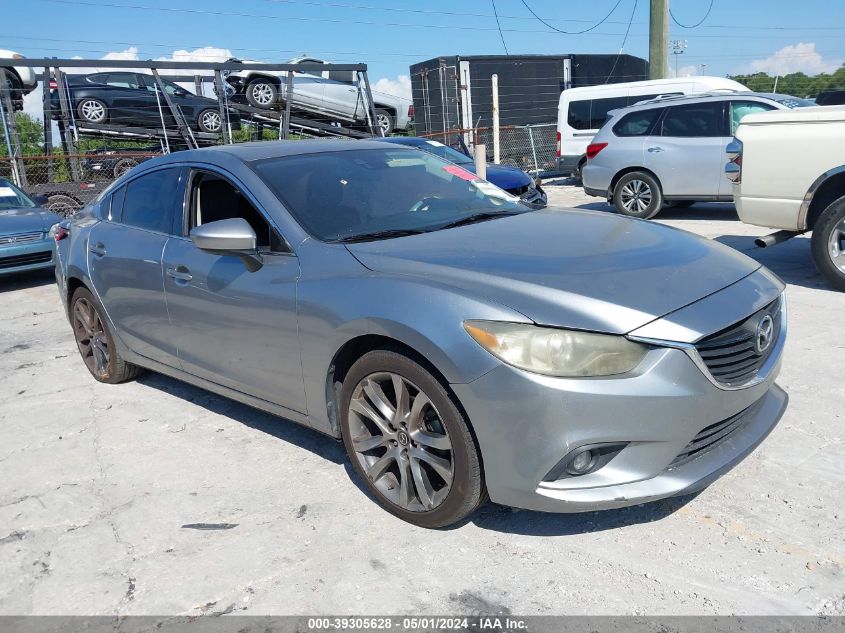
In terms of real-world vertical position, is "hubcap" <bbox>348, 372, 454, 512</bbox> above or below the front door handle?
below

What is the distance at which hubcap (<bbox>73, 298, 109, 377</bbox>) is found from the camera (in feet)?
17.1

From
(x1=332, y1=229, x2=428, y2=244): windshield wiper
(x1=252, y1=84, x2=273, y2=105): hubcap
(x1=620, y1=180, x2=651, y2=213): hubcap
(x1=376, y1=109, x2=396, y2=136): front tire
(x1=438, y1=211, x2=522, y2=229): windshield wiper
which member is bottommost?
(x1=620, y1=180, x2=651, y2=213): hubcap

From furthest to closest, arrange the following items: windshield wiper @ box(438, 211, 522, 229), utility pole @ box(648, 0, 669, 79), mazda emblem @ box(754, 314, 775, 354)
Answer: utility pole @ box(648, 0, 669, 79), windshield wiper @ box(438, 211, 522, 229), mazda emblem @ box(754, 314, 775, 354)

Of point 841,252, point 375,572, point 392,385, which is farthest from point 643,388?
point 841,252

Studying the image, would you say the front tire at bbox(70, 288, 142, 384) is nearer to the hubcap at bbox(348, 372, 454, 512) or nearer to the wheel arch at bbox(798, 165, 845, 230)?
the hubcap at bbox(348, 372, 454, 512)

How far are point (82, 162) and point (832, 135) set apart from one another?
42.5ft

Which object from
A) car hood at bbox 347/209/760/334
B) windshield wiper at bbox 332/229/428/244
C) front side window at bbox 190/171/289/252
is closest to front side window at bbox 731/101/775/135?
car hood at bbox 347/209/760/334

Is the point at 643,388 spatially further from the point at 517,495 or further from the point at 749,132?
the point at 749,132

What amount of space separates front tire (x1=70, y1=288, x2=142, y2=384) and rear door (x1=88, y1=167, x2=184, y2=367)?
251 mm

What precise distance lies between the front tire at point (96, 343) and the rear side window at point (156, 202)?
76 centimetres

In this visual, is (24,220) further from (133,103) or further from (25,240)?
(133,103)

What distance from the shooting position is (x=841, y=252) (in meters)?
6.25

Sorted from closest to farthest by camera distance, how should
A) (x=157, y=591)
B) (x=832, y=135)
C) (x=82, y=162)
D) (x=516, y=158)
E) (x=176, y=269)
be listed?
(x=157, y=591) < (x=176, y=269) < (x=832, y=135) < (x=82, y=162) < (x=516, y=158)

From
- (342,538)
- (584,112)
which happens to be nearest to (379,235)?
(342,538)
